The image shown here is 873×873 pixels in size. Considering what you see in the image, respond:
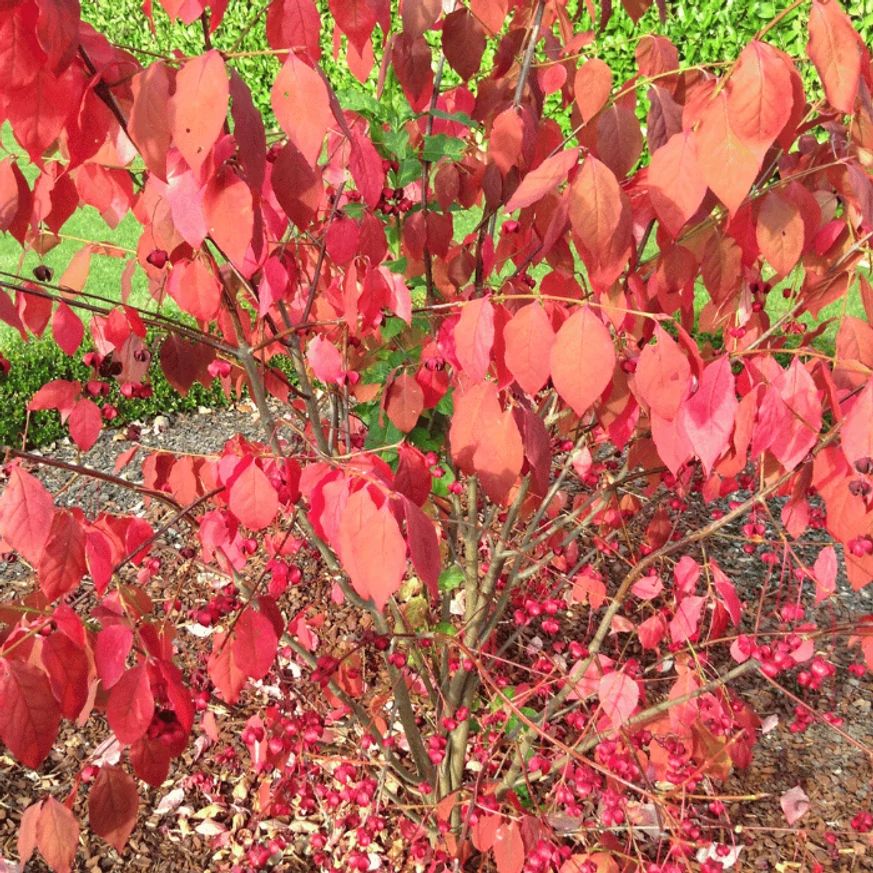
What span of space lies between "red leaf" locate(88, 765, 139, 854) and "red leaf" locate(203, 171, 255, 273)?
0.83 metres

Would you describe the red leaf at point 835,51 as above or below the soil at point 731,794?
above

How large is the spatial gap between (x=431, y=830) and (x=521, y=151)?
1.78 meters

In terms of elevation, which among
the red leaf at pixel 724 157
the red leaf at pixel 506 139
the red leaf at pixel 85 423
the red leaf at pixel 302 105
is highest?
the red leaf at pixel 302 105

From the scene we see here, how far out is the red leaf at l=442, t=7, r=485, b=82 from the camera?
1654mm

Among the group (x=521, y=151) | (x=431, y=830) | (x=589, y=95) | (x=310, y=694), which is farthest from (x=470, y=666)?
(x=589, y=95)

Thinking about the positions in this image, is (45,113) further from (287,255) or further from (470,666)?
(470,666)

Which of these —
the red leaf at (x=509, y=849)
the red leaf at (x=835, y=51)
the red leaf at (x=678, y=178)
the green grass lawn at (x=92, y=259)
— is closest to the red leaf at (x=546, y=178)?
the red leaf at (x=678, y=178)

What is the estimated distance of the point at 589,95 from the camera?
1.44 metres

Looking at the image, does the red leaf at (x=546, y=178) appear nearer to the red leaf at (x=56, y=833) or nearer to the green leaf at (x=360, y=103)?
the green leaf at (x=360, y=103)

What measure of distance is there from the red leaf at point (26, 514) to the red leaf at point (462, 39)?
110cm

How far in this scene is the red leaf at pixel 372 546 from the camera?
1112mm

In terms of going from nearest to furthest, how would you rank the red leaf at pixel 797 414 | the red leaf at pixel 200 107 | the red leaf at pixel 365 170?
the red leaf at pixel 200 107 < the red leaf at pixel 365 170 < the red leaf at pixel 797 414

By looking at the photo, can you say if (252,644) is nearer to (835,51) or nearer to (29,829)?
(29,829)

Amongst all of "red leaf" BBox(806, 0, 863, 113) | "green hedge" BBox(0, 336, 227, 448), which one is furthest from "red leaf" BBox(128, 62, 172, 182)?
"green hedge" BBox(0, 336, 227, 448)
